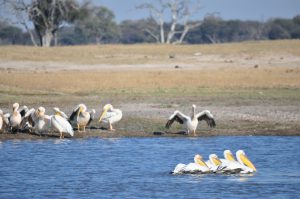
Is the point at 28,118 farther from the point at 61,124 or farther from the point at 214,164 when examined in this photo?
the point at 214,164

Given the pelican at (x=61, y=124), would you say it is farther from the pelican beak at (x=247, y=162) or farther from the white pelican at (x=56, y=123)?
the pelican beak at (x=247, y=162)

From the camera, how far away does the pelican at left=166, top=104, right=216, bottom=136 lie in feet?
52.5

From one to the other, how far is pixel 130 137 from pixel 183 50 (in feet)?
57.3

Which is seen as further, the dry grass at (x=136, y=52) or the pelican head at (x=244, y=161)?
the dry grass at (x=136, y=52)

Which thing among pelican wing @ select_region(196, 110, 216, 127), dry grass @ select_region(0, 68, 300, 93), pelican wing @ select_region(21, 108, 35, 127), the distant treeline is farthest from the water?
the distant treeline

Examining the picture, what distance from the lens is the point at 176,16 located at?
159 ft

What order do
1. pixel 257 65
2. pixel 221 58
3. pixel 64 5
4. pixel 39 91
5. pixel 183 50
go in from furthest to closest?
pixel 64 5 → pixel 183 50 → pixel 221 58 → pixel 257 65 → pixel 39 91

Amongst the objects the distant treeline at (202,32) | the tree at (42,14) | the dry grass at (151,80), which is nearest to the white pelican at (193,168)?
the dry grass at (151,80)

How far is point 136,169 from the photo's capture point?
43.9 feet

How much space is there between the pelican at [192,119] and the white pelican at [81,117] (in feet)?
4.52

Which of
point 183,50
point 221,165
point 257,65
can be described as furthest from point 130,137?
point 183,50

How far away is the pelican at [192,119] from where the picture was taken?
16016 mm

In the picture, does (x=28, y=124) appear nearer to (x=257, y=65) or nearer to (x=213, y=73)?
(x=213, y=73)

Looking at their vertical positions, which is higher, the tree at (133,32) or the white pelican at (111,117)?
the tree at (133,32)
